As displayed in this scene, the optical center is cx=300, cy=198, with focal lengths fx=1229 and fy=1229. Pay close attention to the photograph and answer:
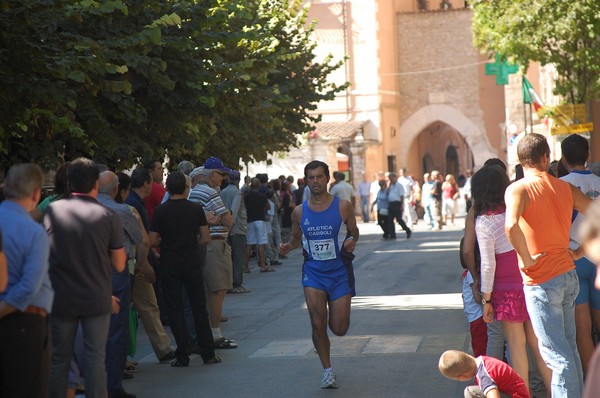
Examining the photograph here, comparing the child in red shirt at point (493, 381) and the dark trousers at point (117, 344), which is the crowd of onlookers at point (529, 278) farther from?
the dark trousers at point (117, 344)

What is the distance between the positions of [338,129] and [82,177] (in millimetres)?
45785

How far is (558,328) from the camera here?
23.5 ft

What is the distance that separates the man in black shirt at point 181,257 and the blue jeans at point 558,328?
436cm

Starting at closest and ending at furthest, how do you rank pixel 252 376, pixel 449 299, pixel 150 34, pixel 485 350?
pixel 485 350 < pixel 252 376 < pixel 150 34 < pixel 449 299

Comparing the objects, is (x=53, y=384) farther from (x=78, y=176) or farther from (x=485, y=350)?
(x=485, y=350)

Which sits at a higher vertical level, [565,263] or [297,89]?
[297,89]

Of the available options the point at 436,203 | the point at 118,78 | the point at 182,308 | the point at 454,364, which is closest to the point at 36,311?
the point at 454,364

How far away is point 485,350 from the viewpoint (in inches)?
345

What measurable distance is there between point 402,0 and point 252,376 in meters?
49.0

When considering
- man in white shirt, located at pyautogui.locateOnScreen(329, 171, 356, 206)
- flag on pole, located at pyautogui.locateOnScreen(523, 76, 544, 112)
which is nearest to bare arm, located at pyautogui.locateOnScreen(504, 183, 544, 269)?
man in white shirt, located at pyautogui.locateOnScreen(329, 171, 356, 206)

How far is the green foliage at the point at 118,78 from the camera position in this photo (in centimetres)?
1180

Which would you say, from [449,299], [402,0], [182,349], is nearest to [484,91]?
[402,0]

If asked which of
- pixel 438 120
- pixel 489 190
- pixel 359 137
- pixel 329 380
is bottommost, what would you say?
pixel 329 380

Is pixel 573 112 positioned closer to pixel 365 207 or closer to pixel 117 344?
pixel 365 207
